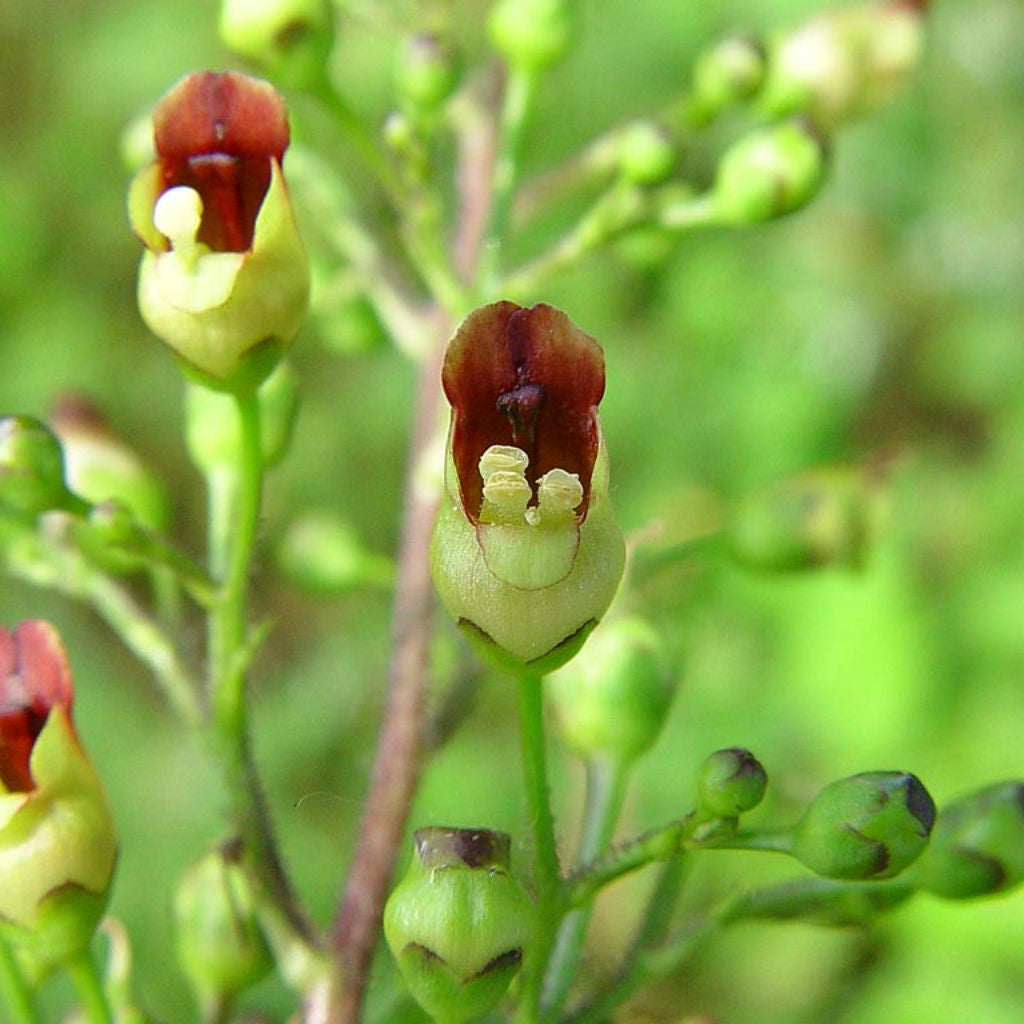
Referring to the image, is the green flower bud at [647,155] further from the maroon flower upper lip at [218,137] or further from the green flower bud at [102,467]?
the green flower bud at [102,467]

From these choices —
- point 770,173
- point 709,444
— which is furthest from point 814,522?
point 709,444

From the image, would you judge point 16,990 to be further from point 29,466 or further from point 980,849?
point 980,849

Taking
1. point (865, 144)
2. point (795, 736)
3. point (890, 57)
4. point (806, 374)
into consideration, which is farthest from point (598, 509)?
point (865, 144)

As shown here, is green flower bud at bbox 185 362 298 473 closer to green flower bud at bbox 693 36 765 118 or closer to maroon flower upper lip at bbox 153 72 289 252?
maroon flower upper lip at bbox 153 72 289 252

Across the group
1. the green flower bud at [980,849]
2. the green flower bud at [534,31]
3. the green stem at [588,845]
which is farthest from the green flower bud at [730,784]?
the green flower bud at [534,31]

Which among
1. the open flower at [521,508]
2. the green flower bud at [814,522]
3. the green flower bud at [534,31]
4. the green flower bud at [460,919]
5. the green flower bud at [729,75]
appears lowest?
the green flower bud at [460,919]

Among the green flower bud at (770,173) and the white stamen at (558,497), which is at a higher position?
the green flower bud at (770,173)

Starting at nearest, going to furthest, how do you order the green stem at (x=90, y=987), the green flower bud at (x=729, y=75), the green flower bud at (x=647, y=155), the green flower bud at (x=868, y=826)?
the green flower bud at (x=868, y=826)
the green stem at (x=90, y=987)
the green flower bud at (x=647, y=155)
the green flower bud at (x=729, y=75)
